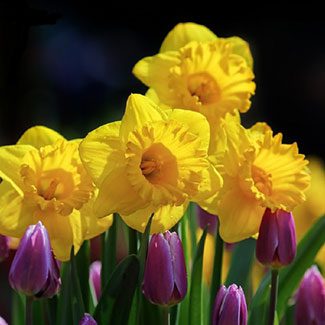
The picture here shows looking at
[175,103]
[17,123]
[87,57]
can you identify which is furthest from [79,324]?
[87,57]

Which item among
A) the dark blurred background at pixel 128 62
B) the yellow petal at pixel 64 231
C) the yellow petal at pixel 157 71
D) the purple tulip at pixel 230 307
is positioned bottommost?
the dark blurred background at pixel 128 62

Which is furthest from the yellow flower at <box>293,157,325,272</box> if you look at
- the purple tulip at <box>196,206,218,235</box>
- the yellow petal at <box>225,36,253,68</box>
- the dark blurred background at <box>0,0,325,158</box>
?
the dark blurred background at <box>0,0,325,158</box>

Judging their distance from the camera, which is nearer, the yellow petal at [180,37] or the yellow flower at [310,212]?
the yellow petal at [180,37]

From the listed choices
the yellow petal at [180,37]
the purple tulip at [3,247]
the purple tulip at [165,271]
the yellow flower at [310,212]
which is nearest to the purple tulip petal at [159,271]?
the purple tulip at [165,271]

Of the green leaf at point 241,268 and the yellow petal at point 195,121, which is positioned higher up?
the yellow petal at point 195,121

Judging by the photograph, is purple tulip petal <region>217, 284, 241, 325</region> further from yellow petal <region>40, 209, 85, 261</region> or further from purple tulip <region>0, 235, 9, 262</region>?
purple tulip <region>0, 235, 9, 262</region>

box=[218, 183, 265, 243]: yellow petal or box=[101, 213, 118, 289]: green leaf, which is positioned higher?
box=[218, 183, 265, 243]: yellow petal

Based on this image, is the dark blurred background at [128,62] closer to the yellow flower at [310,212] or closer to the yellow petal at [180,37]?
the yellow flower at [310,212]

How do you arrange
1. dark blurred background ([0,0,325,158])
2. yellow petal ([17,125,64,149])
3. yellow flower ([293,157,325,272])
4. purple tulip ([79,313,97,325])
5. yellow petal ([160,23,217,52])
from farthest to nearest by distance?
dark blurred background ([0,0,325,158]) < yellow flower ([293,157,325,272]) < yellow petal ([160,23,217,52]) < yellow petal ([17,125,64,149]) < purple tulip ([79,313,97,325])
